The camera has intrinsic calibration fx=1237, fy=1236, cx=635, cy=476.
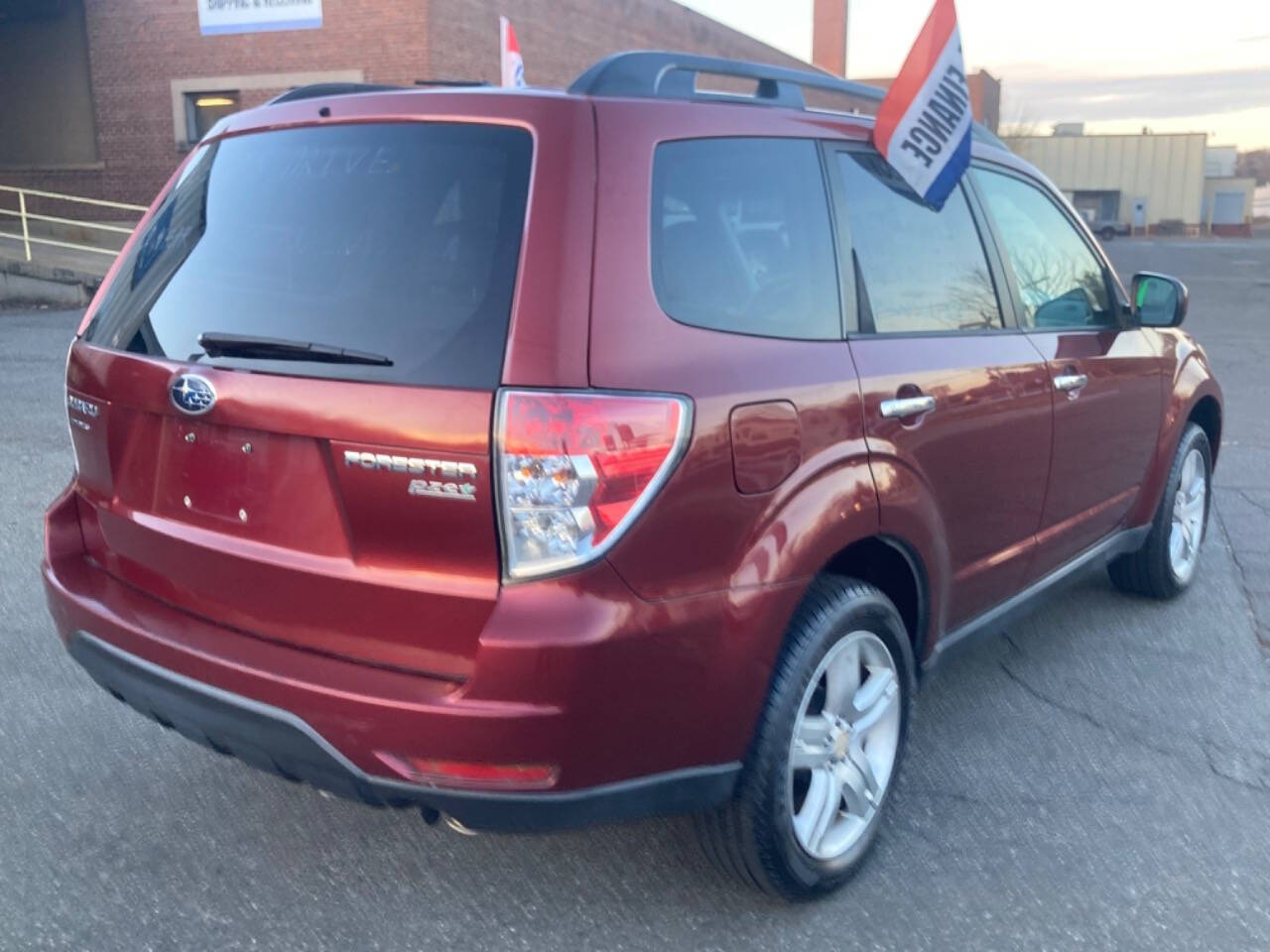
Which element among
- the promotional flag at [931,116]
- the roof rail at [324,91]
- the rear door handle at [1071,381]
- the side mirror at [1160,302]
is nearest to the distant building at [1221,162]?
the side mirror at [1160,302]

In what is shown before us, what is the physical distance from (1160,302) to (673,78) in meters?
2.42

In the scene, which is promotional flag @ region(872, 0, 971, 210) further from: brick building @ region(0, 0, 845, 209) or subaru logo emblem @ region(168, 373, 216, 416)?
brick building @ region(0, 0, 845, 209)

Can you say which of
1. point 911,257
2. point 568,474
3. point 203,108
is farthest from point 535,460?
point 203,108

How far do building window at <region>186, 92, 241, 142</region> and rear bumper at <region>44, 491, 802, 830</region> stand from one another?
20.5m

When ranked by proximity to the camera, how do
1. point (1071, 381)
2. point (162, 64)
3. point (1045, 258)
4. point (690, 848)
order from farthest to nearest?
1. point (162, 64)
2. point (1045, 258)
3. point (1071, 381)
4. point (690, 848)

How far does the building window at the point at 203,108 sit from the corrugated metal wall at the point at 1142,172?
57748 millimetres

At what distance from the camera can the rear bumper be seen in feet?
7.39

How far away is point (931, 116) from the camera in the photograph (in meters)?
3.37

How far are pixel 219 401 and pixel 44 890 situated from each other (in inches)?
50.5

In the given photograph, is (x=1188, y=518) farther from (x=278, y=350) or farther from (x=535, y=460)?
(x=278, y=350)

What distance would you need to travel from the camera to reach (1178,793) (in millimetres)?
3432

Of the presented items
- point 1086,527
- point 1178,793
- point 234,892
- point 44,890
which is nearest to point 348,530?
point 234,892

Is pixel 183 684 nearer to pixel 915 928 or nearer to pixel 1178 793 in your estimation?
pixel 915 928

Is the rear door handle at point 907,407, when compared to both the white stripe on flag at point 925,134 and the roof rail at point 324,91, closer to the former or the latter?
the white stripe on flag at point 925,134
